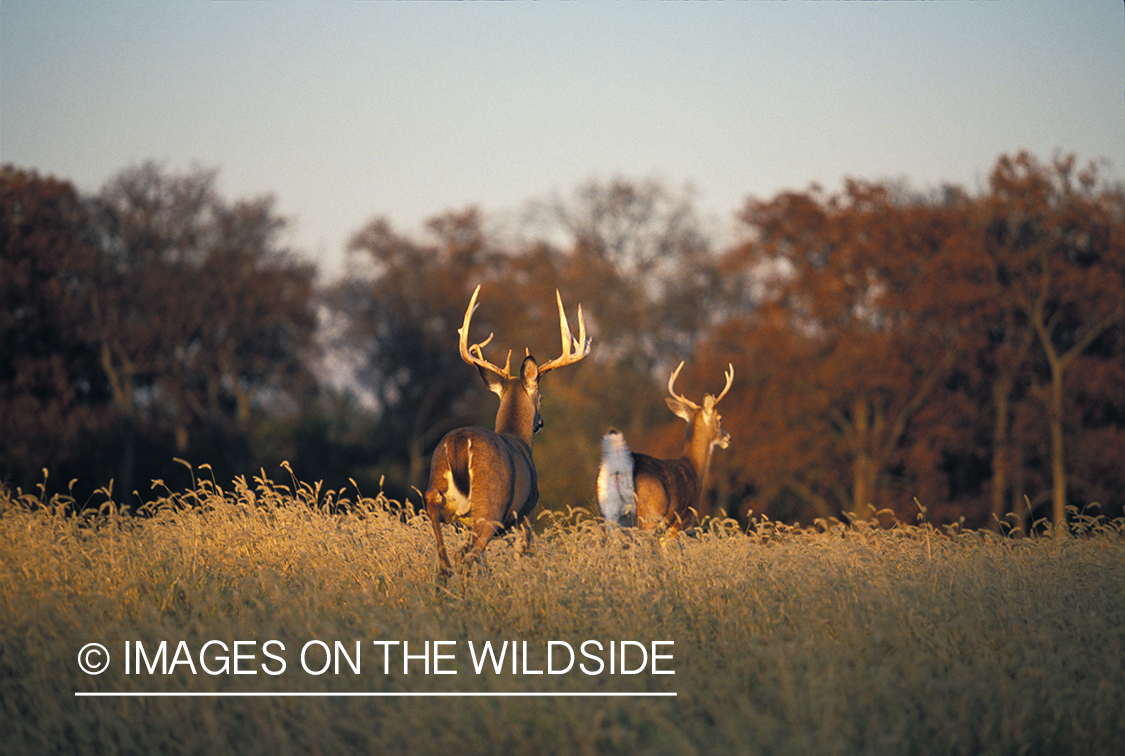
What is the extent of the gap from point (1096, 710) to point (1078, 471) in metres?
25.1

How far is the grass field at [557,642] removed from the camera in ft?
15.7

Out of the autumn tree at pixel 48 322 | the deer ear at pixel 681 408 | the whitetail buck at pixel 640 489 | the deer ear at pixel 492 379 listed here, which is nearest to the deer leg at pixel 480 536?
the deer ear at pixel 492 379

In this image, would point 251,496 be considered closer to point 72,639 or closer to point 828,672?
point 72,639

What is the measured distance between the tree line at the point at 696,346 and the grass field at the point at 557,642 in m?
19.4

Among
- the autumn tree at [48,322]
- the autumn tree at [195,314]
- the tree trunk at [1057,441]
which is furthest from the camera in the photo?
the autumn tree at [195,314]

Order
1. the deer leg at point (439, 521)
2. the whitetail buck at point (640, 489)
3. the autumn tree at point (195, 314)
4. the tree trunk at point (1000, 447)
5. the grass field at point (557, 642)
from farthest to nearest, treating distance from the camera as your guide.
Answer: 1. the autumn tree at point (195, 314)
2. the tree trunk at point (1000, 447)
3. the whitetail buck at point (640, 489)
4. the deer leg at point (439, 521)
5. the grass field at point (557, 642)

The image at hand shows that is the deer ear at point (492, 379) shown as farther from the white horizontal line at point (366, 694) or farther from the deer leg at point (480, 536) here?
the white horizontal line at point (366, 694)

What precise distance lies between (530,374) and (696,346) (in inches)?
946

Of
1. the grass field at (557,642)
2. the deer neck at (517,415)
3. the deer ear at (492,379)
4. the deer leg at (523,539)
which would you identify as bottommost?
the grass field at (557,642)

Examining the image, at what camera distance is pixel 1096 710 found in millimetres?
4953

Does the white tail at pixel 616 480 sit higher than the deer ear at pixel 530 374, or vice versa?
the deer ear at pixel 530 374

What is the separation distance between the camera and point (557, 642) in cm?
575

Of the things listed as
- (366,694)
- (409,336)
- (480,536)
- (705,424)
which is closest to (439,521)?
(480,536)

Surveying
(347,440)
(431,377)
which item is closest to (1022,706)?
(347,440)
